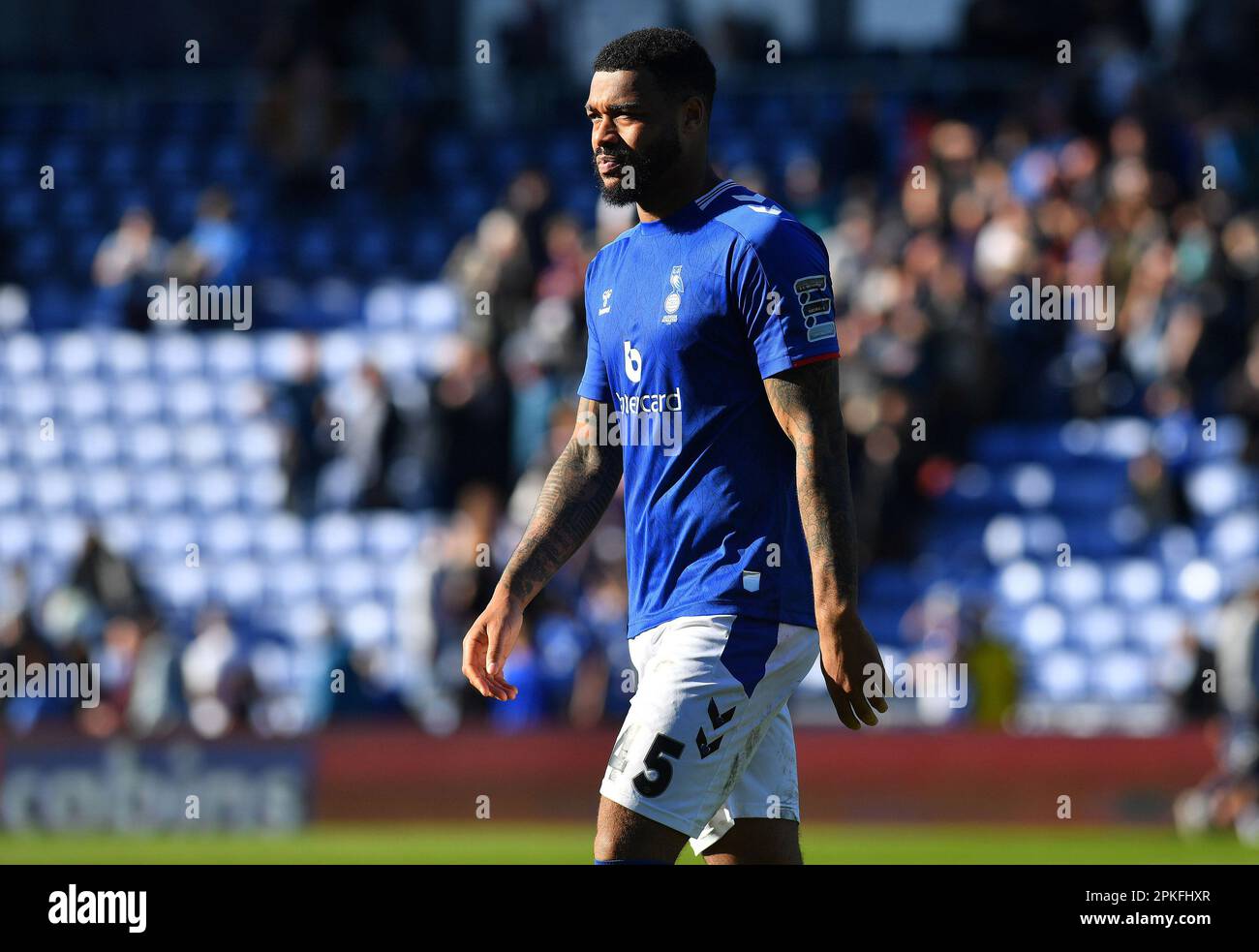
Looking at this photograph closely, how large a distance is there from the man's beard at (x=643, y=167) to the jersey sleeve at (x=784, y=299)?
0.33 m

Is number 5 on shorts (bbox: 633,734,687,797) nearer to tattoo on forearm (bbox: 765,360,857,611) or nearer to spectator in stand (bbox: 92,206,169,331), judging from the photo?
tattoo on forearm (bbox: 765,360,857,611)

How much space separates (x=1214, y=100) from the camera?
20.0 meters

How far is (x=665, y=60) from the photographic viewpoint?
213 inches

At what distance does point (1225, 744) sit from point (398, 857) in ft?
19.0

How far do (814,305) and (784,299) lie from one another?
2.9 inches

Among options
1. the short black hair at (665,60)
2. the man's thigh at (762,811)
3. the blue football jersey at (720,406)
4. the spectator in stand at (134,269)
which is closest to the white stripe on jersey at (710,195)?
the blue football jersey at (720,406)

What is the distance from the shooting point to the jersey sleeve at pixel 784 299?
519 cm

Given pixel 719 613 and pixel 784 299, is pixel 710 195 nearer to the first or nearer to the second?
pixel 784 299

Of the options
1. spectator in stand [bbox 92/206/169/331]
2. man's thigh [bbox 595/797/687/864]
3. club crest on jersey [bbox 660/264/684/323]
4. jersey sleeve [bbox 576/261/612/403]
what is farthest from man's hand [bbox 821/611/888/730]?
spectator in stand [bbox 92/206/169/331]

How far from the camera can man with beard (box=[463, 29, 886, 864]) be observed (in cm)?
513

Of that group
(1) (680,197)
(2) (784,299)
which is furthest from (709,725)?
(1) (680,197)

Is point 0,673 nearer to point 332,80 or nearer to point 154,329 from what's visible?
point 154,329

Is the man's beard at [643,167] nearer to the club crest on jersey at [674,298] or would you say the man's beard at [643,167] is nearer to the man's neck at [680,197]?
the man's neck at [680,197]
